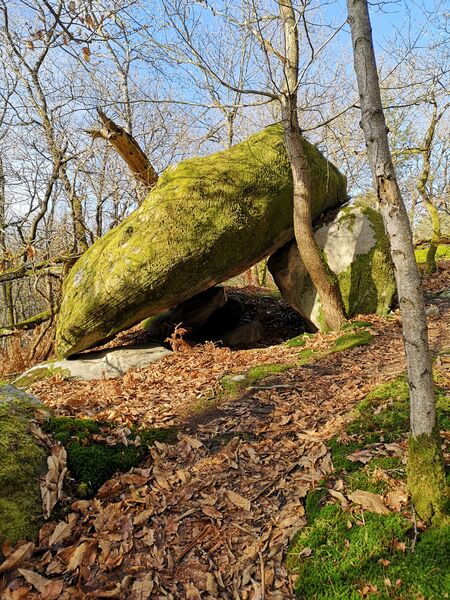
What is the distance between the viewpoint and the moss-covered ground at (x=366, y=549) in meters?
2.11

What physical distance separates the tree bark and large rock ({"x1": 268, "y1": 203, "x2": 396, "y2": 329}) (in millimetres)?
3861

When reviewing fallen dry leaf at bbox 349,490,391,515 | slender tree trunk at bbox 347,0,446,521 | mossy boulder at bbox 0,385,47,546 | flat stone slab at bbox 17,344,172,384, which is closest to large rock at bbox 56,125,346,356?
flat stone slab at bbox 17,344,172,384

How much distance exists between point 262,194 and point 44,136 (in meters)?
7.07

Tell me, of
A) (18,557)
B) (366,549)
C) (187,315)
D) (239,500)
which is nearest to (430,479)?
(366,549)

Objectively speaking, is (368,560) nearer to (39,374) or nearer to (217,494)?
(217,494)

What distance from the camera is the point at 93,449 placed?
3492mm

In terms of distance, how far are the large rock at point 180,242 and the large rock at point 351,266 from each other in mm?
1107

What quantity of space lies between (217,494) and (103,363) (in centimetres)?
461

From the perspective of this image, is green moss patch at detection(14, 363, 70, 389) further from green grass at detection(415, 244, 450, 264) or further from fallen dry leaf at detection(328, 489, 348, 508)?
green grass at detection(415, 244, 450, 264)

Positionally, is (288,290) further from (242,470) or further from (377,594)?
(377,594)

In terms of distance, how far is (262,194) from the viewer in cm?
752

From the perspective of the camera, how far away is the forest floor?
239 cm

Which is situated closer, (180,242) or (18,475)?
(18,475)

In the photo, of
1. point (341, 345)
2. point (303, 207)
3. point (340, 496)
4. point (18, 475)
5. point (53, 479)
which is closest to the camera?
point (340, 496)
